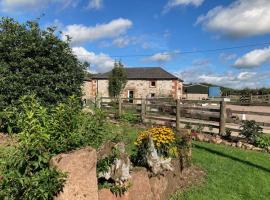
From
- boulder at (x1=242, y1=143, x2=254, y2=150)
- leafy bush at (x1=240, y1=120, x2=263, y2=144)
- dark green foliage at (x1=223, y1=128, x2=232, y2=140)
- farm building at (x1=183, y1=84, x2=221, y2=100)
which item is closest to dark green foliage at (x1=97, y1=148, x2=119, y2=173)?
boulder at (x1=242, y1=143, x2=254, y2=150)

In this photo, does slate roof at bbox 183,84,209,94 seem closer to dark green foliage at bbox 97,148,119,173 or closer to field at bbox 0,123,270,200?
field at bbox 0,123,270,200

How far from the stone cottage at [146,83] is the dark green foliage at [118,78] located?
1.98 metres

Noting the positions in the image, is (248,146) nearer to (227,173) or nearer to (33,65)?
(227,173)

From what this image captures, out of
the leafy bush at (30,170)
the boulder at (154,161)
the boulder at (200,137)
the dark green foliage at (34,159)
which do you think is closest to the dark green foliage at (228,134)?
the boulder at (200,137)

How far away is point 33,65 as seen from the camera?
9297mm

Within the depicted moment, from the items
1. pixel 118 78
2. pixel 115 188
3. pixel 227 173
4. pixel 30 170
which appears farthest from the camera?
pixel 118 78

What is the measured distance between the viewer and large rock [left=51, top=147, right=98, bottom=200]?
3662 mm

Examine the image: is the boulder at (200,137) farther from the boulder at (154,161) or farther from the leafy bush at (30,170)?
the leafy bush at (30,170)

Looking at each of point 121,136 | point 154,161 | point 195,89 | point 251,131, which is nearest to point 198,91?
point 195,89

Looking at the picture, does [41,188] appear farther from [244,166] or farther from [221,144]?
[221,144]

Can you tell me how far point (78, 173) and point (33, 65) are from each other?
619cm

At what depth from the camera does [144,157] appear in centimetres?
582

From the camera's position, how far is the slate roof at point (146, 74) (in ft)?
154

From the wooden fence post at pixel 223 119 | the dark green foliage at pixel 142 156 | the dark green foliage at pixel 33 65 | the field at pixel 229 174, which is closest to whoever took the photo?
the dark green foliage at pixel 142 156
